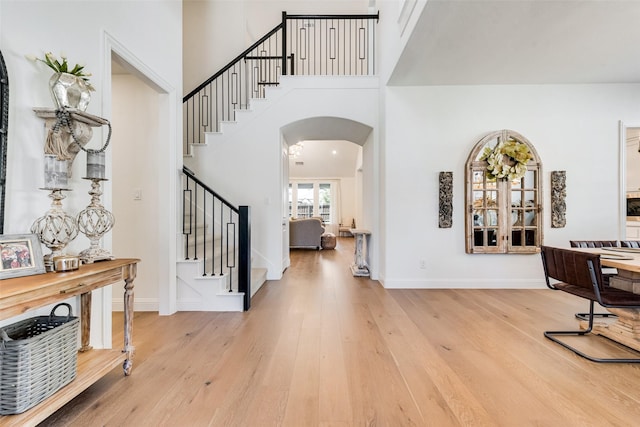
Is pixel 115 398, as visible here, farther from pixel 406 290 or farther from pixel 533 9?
pixel 533 9

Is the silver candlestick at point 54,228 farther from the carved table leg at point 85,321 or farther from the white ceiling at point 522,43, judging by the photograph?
the white ceiling at point 522,43

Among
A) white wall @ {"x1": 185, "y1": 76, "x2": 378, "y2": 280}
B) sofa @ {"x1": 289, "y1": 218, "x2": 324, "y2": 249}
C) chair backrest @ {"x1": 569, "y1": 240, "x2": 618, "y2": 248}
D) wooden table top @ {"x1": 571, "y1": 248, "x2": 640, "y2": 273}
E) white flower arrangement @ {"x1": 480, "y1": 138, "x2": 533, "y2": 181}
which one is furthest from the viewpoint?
sofa @ {"x1": 289, "y1": 218, "x2": 324, "y2": 249}

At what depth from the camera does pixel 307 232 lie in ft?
26.2

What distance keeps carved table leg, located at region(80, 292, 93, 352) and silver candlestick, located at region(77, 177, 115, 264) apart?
270 mm

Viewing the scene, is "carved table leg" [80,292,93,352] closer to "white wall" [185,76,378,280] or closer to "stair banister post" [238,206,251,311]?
"stair banister post" [238,206,251,311]

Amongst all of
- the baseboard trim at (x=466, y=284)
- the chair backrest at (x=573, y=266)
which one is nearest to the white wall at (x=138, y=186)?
the baseboard trim at (x=466, y=284)

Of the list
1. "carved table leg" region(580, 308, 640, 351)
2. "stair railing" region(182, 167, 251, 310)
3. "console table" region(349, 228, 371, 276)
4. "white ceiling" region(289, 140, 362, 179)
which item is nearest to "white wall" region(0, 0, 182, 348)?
"stair railing" region(182, 167, 251, 310)

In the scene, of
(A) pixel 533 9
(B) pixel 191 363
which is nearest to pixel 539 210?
(A) pixel 533 9

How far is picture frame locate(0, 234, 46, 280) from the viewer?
4.23ft

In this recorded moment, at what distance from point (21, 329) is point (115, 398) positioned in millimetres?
618

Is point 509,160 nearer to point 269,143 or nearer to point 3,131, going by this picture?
point 269,143

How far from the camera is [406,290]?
384 centimetres

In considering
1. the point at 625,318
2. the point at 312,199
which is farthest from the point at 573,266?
the point at 312,199

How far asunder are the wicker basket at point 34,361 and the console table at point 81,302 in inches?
1.8
